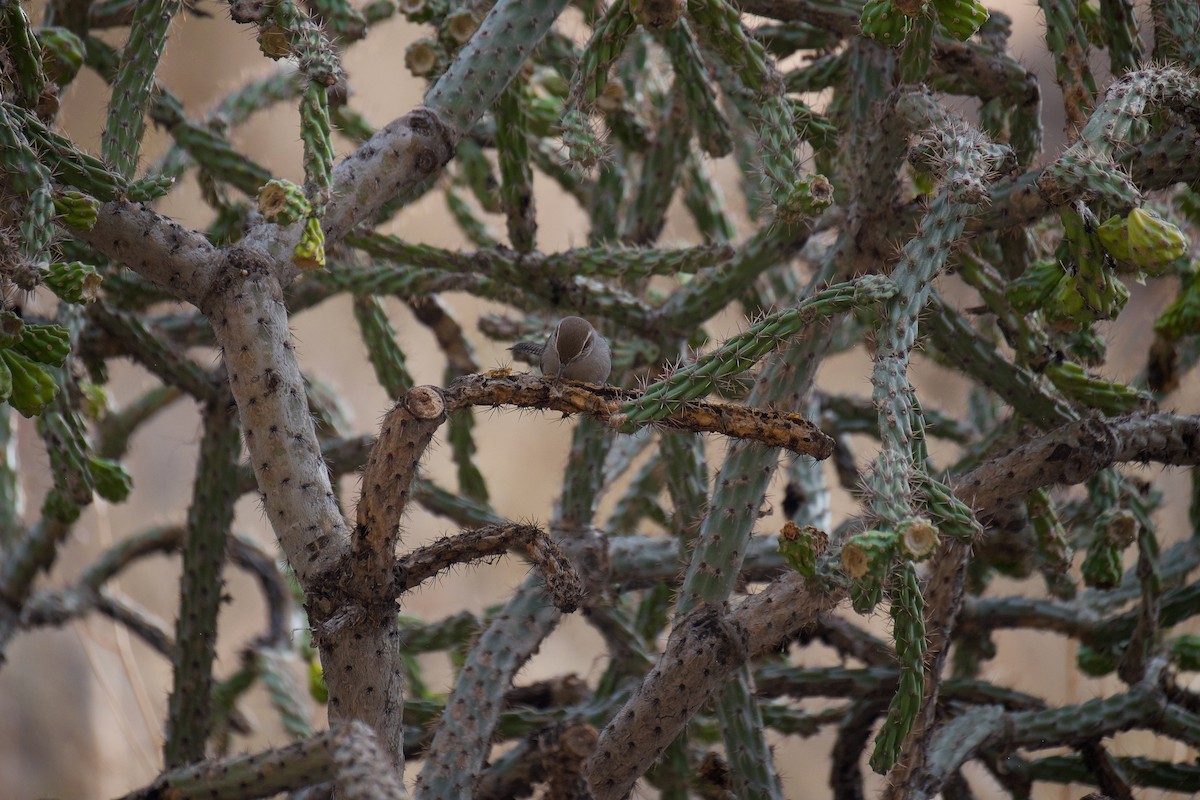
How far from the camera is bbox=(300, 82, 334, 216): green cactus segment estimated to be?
1917 mm

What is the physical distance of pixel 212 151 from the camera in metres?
3.09

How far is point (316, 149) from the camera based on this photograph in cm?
193

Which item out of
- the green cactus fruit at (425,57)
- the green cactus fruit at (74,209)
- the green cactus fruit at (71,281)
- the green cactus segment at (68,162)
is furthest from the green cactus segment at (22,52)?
the green cactus fruit at (425,57)

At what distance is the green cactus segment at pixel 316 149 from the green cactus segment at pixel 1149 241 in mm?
1293

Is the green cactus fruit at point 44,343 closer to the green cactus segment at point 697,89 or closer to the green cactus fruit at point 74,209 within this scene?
the green cactus fruit at point 74,209

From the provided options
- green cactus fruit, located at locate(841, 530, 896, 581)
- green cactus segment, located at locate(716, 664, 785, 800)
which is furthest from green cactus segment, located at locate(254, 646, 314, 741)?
green cactus fruit, located at locate(841, 530, 896, 581)

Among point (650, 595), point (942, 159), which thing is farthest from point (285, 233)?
point (650, 595)

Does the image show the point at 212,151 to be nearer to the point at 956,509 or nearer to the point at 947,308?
the point at 947,308

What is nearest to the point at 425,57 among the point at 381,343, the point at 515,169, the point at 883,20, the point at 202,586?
the point at 515,169

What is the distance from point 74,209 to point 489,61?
0.86m

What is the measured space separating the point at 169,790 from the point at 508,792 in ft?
3.65

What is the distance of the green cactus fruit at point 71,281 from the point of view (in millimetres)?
1831

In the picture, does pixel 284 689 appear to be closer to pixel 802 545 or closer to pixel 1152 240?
pixel 802 545

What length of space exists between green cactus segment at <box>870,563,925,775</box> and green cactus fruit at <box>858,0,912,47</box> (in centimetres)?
93
